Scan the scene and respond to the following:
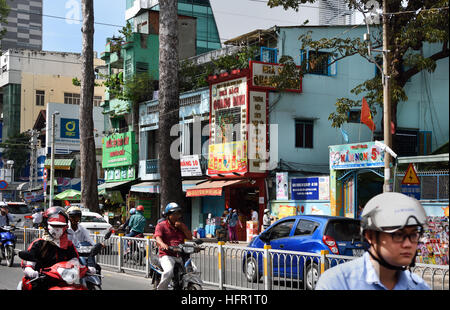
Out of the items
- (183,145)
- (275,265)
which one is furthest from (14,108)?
(275,265)

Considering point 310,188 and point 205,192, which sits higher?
point 310,188

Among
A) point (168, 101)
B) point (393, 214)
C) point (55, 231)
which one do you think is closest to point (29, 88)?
point (168, 101)

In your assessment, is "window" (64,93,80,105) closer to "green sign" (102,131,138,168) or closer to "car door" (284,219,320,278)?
"green sign" (102,131,138,168)

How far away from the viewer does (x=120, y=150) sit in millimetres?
43031

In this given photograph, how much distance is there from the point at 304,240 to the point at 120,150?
3072cm

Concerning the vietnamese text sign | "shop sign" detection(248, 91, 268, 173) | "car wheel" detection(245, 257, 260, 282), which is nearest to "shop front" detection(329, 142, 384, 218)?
"shop sign" detection(248, 91, 268, 173)

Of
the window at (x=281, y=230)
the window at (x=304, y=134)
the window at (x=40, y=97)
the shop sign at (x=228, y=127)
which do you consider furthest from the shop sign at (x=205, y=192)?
the window at (x=40, y=97)

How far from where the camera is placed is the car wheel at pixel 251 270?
1174 cm

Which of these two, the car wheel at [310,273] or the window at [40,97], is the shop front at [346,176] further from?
the window at [40,97]

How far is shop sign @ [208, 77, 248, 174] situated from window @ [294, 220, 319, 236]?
16.1 m

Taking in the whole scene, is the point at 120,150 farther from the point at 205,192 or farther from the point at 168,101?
the point at 168,101

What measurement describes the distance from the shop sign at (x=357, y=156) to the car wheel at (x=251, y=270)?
13664 mm

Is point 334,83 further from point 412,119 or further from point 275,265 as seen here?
point 275,265

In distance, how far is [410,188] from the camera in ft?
77.0
